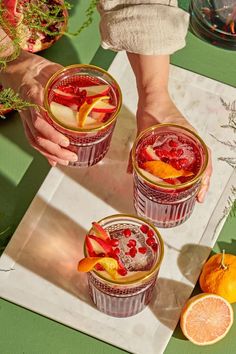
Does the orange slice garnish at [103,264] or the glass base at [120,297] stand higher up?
the orange slice garnish at [103,264]

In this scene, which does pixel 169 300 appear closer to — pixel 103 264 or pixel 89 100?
pixel 103 264

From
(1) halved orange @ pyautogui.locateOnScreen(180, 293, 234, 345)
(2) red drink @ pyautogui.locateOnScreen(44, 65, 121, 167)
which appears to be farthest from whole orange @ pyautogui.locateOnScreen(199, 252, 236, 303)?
(2) red drink @ pyautogui.locateOnScreen(44, 65, 121, 167)

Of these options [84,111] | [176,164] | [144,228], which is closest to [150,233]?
[144,228]

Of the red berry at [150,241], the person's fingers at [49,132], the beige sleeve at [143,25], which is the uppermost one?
the beige sleeve at [143,25]

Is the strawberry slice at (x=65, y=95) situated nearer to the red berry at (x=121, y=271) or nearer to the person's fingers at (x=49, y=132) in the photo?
the person's fingers at (x=49, y=132)

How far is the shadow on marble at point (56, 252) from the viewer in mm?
1405

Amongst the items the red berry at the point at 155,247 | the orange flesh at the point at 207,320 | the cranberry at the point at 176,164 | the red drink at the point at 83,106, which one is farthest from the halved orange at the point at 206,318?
the red drink at the point at 83,106

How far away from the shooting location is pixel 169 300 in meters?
1.39

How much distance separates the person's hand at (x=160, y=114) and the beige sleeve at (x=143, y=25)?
0.12 meters

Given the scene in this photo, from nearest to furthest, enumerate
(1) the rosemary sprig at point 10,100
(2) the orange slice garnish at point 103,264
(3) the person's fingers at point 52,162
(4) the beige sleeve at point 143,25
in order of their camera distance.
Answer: (1) the rosemary sprig at point 10,100 < (2) the orange slice garnish at point 103,264 < (4) the beige sleeve at point 143,25 < (3) the person's fingers at point 52,162

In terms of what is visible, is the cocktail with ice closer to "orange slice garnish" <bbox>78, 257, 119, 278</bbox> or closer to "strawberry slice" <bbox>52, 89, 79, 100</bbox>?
"orange slice garnish" <bbox>78, 257, 119, 278</bbox>

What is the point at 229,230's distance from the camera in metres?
1.47

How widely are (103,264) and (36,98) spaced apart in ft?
1.09

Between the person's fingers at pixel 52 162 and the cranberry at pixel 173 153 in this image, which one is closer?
the cranberry at pixel 173 153
